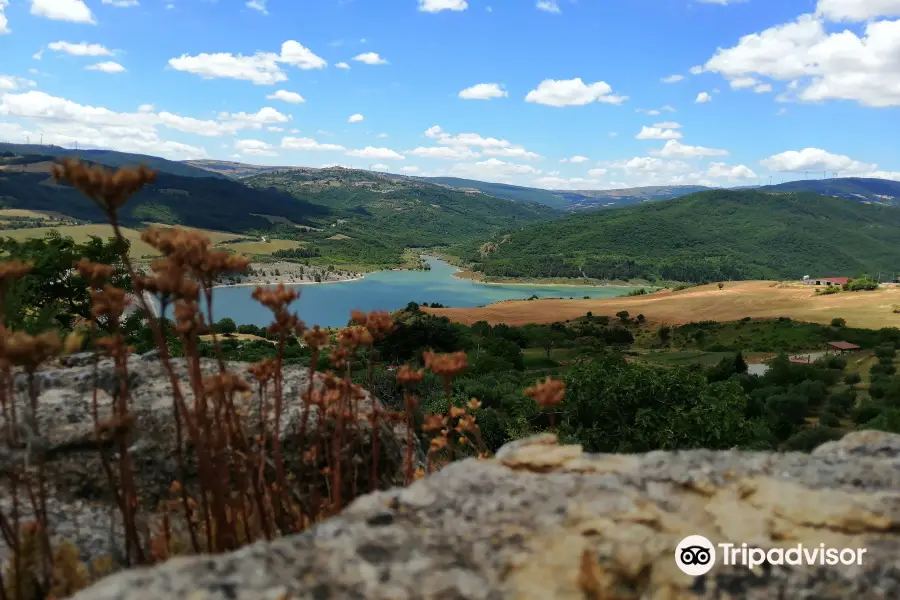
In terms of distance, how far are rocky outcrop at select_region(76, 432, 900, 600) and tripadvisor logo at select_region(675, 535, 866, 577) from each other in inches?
0.9

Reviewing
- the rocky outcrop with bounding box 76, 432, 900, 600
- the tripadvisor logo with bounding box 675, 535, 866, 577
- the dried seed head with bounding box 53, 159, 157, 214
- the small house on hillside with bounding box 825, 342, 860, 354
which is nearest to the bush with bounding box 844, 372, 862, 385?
the small house on hillside with bounding box 825, 342, 860, 354

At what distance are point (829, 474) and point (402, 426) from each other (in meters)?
3.68

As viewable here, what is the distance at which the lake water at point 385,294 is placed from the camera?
112m

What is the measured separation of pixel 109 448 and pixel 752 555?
4.50 metres

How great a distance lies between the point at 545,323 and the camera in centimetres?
8294

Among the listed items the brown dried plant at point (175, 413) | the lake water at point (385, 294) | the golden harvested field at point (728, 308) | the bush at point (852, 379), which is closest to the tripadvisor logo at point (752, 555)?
the brown dried plant at point (175, 413)

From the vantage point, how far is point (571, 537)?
1961mm

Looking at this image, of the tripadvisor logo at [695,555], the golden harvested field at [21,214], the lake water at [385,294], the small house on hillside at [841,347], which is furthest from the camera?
the golden harvested field at [21,214]

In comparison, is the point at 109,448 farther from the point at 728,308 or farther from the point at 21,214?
the point at 21,214

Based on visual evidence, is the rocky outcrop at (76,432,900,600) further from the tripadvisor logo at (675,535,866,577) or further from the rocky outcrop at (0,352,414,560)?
the rocky outcrop at (0,352,414,560)

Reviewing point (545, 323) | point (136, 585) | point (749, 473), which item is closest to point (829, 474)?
point (749, 473)

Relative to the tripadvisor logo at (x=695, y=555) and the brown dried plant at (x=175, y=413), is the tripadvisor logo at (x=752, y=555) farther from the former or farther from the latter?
the brown dried plant at (x=175, y=413)

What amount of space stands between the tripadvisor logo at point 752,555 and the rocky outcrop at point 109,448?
2095 millimetres

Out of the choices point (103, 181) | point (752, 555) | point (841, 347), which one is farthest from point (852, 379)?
point (103, 181)
